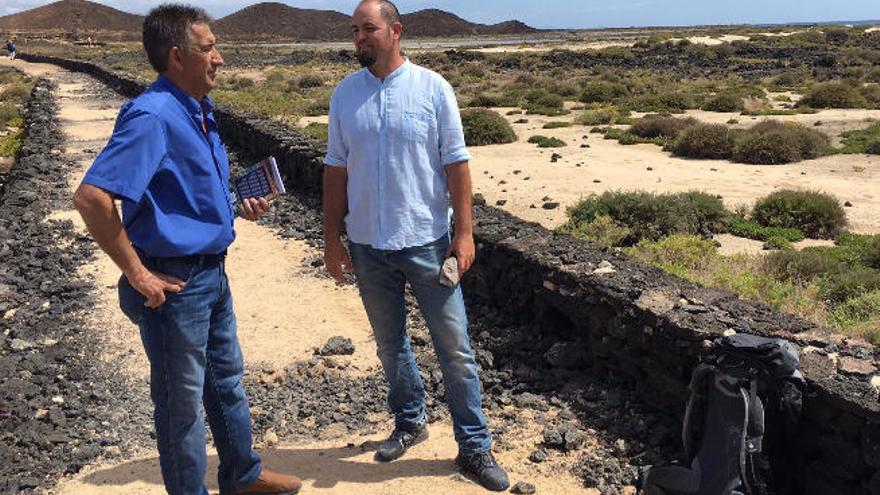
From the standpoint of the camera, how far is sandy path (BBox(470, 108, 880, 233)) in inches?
429

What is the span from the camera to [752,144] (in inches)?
557

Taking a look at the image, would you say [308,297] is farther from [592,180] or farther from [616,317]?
[592,180]

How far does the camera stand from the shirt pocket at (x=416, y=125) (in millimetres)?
3232

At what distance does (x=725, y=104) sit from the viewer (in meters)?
21.9

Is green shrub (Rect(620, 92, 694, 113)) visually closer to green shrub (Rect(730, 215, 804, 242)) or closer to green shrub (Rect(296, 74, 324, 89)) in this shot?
green shrub (Rect(730, 215, 804, 242))

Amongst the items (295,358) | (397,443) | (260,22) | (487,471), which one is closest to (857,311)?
(487,471)

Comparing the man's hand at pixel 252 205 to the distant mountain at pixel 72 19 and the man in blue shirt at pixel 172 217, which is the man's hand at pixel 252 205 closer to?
the man in blue shirt at pixel 172 217

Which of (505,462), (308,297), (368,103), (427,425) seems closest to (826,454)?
(505,462)

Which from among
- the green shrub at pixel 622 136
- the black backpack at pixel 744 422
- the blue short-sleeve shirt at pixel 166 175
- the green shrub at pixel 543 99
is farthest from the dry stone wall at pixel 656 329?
the green shrub at pixel 543 99

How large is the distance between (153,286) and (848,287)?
590cm

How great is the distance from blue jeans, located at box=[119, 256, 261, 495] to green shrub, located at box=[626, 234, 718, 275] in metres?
4.82

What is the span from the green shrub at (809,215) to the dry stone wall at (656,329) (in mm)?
4319

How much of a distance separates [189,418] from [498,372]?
2482mm

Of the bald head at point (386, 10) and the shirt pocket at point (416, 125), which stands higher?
the bald head at point (386, 10)
